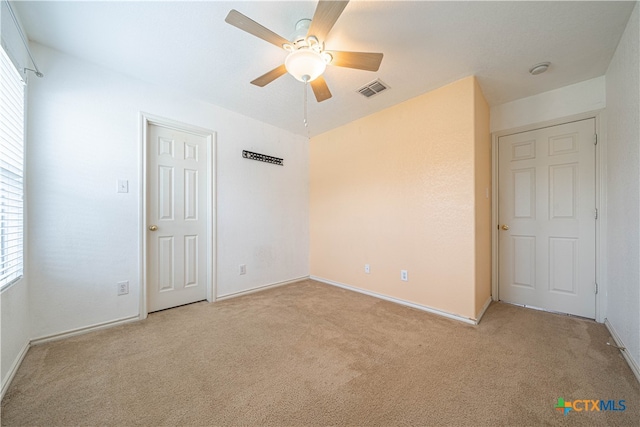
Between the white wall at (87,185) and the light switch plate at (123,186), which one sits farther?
the light switch plate at (123,186)

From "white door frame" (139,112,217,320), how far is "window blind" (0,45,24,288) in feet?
2.43

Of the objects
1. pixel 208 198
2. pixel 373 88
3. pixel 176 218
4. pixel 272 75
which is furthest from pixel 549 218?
pixel 176 218

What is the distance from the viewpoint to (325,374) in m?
1.50

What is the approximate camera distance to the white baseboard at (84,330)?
1841 millimetres

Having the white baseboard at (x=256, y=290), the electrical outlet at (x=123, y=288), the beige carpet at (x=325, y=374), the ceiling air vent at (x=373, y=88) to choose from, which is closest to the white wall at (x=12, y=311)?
the beige carpet at (x=325, y=374)

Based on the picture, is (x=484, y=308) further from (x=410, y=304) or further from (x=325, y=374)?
(x=325, y=374)

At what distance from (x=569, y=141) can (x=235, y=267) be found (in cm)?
403

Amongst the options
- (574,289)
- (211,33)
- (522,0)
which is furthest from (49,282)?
(574,289)

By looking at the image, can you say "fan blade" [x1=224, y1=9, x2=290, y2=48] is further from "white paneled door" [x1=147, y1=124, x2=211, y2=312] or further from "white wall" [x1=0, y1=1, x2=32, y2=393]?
"white paneled door" [x1=147, y1=124, x2=211, y2=312]

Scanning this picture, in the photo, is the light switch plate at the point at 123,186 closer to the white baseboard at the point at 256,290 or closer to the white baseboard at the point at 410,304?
the white baseboard at the point at 256,290

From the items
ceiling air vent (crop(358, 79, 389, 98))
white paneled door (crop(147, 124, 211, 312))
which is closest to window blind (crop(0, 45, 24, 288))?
white paneled door (crop(147, 124, 211, 312))

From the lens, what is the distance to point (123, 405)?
1.27 meters

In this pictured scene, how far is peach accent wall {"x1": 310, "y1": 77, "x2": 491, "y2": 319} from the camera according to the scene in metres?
2.23

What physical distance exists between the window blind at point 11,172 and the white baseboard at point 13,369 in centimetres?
53
